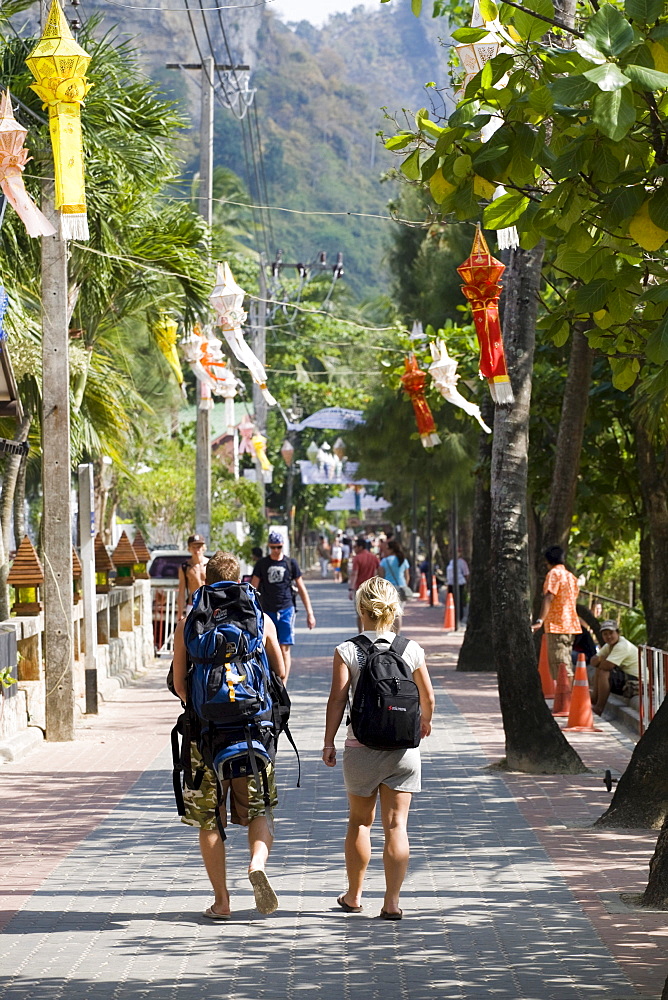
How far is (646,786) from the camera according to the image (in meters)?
8.71

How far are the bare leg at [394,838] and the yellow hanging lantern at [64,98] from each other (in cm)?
592

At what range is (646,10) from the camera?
4.37 m

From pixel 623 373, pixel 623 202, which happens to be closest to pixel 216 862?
pixel 623 373

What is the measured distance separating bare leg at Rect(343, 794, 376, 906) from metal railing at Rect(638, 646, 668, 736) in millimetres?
5585

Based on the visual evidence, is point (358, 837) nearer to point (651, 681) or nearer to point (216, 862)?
point (216, 862)

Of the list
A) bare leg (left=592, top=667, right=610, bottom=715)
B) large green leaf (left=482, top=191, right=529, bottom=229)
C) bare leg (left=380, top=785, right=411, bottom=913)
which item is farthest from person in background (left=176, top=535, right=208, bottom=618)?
large green leaf (left=482, top=191, right=529, bottom=229)

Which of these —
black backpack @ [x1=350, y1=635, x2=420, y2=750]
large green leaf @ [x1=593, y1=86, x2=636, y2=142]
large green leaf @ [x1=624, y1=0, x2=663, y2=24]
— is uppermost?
large green leaf @ [x1=624, y1=0, x2=663, y2=24]

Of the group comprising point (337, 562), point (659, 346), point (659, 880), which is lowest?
point (659, 880)

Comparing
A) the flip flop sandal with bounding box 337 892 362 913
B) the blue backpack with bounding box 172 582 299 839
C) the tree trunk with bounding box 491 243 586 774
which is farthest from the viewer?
the tree trunk with bounding box 491 243 586 774

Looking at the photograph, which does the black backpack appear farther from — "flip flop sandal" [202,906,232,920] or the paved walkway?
"flip flop sandal" [202,906,232,920]

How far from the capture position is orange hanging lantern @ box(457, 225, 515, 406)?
11.5m

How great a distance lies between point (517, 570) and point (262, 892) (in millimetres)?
5733

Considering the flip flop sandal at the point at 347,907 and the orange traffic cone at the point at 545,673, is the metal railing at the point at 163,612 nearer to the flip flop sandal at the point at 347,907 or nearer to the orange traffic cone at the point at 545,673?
the orange traffic cone at the point at 545,673

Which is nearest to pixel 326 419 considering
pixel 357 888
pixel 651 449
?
pixel 651 449
